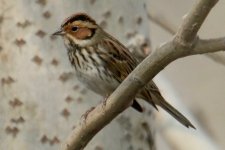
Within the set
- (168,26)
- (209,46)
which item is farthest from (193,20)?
(168,26)

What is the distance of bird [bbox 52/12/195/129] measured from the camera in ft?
7.39

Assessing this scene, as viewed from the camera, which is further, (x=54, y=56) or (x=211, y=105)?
(x=211, y=105)

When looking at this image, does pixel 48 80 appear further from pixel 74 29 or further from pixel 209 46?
pixel 209 46

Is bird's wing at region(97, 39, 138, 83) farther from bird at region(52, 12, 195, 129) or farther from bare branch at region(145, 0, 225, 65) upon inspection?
bare branch at region(145, 0, 225, 65)

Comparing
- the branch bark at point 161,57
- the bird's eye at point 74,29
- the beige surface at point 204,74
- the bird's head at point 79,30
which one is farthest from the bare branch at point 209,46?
the beige surface at point 204,74

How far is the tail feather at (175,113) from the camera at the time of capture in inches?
90.6

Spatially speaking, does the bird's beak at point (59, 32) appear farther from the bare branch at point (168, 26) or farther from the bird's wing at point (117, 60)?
the bare branch at point (168, 26)

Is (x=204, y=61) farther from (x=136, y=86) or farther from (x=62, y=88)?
(x=136, y=86)

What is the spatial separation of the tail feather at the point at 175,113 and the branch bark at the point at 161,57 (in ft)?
1.55

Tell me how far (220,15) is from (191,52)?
2.78 m

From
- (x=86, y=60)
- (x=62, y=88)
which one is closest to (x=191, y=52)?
(x=62, y=88)

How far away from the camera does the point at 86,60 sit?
2385 millimetres

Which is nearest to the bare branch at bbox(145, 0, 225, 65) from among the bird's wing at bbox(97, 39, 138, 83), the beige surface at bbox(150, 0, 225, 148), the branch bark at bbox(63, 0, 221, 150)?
the bird's wing at bbox(97, 39, 138, 83)

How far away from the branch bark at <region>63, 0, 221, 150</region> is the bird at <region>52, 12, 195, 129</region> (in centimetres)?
38
